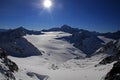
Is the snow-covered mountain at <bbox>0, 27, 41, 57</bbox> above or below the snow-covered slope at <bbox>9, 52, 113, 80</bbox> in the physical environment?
above

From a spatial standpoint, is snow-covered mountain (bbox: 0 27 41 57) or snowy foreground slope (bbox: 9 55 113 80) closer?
snowy foreground slope (bbox: 9 55 113 80)

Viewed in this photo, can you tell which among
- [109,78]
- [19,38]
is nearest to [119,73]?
[109,78]

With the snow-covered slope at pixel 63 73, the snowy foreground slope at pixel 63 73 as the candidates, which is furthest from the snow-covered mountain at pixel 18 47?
the snowy foreground slope at pixel 63 73

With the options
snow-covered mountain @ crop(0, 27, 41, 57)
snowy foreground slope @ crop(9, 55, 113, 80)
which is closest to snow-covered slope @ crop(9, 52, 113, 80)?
snowy foreground slope @ crop(9, 55, 113, 80)

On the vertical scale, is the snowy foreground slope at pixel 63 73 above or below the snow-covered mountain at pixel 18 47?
below

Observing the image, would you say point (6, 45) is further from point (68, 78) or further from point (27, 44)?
point (68, 78)

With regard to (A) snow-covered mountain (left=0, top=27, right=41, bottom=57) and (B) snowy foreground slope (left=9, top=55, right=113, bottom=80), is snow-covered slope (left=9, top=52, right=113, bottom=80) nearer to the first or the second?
(B) snowy foreground slope (left=9, top=55, right=113, bottom=80)

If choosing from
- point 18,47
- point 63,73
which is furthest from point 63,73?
point 18,47

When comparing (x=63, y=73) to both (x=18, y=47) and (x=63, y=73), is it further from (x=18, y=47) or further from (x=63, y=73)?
→ (x=18, y=47)

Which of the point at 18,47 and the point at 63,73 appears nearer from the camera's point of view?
the point at 63,73

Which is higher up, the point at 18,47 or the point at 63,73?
the point at 18,47

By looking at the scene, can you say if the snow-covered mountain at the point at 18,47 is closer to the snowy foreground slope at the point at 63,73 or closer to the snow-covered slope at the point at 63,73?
the snow-covered slope at the point at 63,73

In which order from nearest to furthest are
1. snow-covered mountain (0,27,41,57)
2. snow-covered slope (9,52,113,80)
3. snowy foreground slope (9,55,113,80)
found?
1. snowy foreground slope (9,55,113,80)
2. snow-covered slope (9,52,113,80)
3. snow-covered mountain (0,27,41,57)
